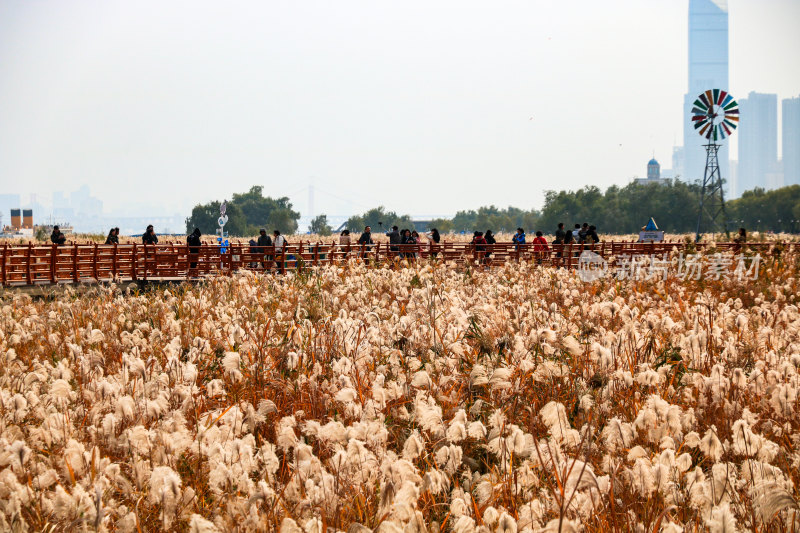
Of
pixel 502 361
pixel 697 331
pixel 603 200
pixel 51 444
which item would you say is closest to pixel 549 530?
pixel 51 444

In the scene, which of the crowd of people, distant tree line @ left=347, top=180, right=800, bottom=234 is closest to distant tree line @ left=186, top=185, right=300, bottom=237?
distant tree line @ left=347, top=180, right=800, bottom=234

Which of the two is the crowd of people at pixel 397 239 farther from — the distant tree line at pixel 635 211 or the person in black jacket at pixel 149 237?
the distant tree line at pixel 635 211

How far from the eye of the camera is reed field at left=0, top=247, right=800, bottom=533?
346 cm

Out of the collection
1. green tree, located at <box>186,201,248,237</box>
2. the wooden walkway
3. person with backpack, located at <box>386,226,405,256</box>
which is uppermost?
green tree, located at <box>186,201,248,237</box>

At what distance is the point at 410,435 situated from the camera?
4.28m

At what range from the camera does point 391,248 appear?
24.7m

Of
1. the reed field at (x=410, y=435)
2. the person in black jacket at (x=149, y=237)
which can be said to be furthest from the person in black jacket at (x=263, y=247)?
the reed field at (x=410, y=435)

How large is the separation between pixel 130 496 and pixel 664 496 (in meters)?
2.70

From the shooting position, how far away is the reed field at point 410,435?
3459mm

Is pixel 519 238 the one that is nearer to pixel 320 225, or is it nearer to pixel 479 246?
pixel 479 246

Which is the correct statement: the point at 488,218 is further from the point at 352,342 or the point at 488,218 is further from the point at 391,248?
the point at 352,342

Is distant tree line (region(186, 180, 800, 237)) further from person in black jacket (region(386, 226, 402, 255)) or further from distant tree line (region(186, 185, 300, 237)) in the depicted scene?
person in black jacket (region(386, 226, 402, 255))

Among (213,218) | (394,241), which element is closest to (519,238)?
(394,241)

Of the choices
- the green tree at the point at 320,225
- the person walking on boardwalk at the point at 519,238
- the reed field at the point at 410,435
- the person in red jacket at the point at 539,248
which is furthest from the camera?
the green tree at the point at 320,225
